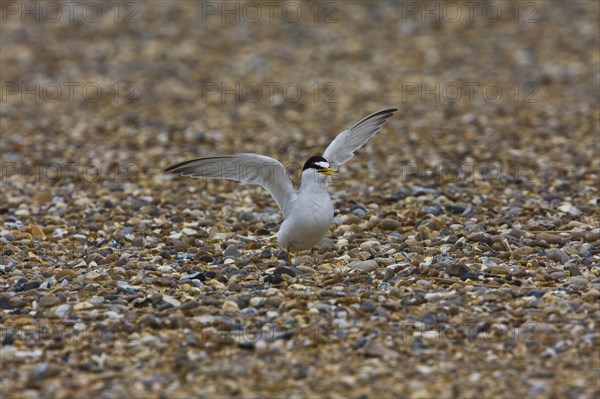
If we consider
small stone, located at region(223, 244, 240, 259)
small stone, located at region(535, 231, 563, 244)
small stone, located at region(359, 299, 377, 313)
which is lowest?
small stone, located at region(223, 244, 240, 259)

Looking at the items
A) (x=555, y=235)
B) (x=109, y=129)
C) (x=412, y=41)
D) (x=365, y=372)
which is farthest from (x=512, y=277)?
(x=412, y=41)

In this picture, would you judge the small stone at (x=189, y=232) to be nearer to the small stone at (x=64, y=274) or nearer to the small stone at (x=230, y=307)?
the small stone at (x=64, y=274)

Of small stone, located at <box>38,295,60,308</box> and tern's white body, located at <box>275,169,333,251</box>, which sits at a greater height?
tern's white body, located at <box>275,169,333,251</box>

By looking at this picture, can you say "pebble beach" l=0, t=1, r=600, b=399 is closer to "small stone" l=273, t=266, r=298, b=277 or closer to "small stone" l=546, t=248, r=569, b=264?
"small stone" l=273, t=266, r=298, b=277

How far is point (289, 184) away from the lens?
6.79 meters

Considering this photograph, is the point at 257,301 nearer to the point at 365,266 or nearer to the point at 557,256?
the point at 365,266

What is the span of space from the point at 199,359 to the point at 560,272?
268 centimetres

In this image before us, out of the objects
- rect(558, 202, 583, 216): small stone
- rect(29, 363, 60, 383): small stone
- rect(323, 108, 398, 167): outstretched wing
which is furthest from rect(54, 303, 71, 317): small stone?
rect(558, 202, 583, 216): small stone

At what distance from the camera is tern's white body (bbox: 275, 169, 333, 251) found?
21.3 feet

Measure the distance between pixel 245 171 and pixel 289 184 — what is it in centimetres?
35

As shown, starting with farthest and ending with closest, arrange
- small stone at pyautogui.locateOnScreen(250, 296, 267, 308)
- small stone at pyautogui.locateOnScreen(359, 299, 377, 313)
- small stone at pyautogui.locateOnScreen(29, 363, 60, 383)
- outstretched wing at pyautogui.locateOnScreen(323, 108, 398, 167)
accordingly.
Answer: outstretched wing at pyautogui.locateOnScreen(323, 108, 398, 167) < small stone at pyautogui.locateOnScreen(250, 296, 267, 308) < small stone at pyautogui.locateOnScreen(359, 299, 377, 313) < small stone at pyautogui.locateOnScreen(29, 363, 60, 383)

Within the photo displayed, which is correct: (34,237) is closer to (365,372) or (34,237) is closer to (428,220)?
(428,220)

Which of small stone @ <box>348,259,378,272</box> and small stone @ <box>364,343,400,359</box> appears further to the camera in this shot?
small stone @ <box>348,259,378,272</box>

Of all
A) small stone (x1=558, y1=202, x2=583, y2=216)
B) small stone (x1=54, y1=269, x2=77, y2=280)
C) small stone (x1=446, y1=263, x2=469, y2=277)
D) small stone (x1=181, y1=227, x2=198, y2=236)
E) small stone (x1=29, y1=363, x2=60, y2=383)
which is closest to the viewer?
small stone (x1=29, y1=363, x2=60, y2=383)
